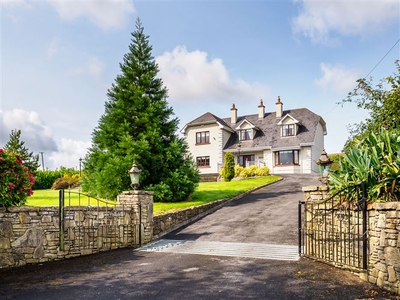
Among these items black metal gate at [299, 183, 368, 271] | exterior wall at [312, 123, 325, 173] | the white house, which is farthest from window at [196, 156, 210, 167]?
black metal gate at [299, 183, 368, 271]

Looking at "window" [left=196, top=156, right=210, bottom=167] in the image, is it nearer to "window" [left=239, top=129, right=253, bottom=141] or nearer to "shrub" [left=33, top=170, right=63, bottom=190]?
"window" [left=239, top=129, right=253, bottom=141]

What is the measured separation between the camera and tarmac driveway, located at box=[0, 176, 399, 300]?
19.1 ft

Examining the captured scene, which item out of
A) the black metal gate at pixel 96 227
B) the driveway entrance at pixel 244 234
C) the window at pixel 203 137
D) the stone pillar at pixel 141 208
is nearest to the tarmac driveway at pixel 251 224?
the driveway entrance at pixel 244 234

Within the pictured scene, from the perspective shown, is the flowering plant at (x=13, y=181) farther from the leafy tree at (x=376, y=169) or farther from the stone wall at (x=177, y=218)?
the leafy tree at (x=376, y=169)

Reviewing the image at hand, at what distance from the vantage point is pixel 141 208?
1100 centimetres

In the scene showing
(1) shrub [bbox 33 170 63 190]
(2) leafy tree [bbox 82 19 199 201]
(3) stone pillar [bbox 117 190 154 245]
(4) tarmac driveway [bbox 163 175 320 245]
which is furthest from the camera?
(1) shrub [bbox 33 170 63 190]

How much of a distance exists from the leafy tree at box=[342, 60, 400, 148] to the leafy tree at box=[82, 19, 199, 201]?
8.10m

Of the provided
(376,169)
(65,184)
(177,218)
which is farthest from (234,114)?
(376,169)

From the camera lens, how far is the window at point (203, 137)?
3812 centimetres

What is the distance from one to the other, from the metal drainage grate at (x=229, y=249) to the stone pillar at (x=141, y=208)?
1.35 ft

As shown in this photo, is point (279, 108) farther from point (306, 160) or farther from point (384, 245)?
point (384, 245)

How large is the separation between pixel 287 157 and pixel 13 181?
30.3m

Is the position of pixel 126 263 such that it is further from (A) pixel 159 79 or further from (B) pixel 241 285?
(A) pixel 159 79

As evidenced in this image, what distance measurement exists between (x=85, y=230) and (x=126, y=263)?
82.4 inches
